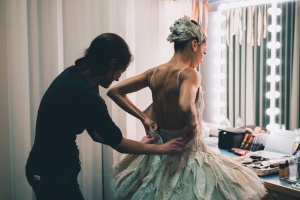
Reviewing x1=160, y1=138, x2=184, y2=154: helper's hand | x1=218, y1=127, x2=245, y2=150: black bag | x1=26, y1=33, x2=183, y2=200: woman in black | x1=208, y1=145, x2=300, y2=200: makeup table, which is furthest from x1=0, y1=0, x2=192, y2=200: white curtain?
x1=208, y1=145, x2=300, y2=200: makeup table

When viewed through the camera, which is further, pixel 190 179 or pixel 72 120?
pixel 190 179

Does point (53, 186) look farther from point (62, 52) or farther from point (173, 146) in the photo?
point (62, 52)

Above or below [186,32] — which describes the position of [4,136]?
below

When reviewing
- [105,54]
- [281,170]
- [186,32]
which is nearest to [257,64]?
[281,170]

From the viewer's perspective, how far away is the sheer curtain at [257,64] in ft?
8.13

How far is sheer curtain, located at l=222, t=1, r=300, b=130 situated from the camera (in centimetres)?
248

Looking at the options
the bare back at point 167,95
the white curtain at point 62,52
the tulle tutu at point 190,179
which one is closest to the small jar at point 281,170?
the tulle tutu at point 190,179

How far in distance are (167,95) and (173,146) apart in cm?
27

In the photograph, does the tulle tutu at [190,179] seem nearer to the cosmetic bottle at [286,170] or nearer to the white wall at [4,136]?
the cosmetic bottle at [286,170]

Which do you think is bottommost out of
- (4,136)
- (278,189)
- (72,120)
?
(278,189)

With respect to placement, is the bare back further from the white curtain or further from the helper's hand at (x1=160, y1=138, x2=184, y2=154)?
the white curtain

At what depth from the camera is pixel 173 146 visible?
1.60 meters

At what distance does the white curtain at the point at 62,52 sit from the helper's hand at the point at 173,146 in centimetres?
84

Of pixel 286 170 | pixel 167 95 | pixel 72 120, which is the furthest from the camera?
pixel 286 170
